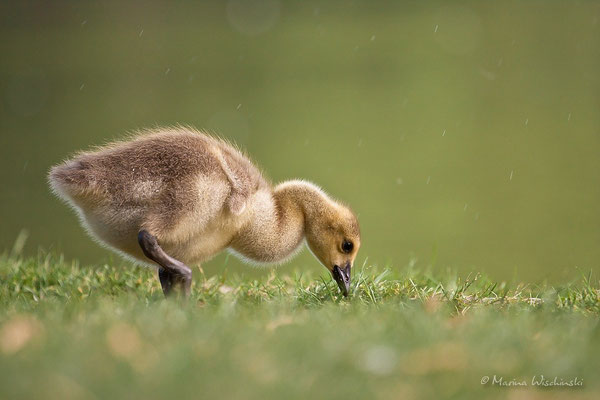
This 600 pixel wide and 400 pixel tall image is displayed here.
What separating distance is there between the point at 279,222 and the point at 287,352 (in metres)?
2.36

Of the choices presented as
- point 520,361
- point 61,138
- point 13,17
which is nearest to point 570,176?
point 61,138

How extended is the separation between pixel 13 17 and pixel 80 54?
2.87 meters

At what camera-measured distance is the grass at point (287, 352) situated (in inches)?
116

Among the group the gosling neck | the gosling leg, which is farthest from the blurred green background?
the gosling leg

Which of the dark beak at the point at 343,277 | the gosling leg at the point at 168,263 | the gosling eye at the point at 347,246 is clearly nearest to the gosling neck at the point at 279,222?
the gosling eye at the point at 347,246

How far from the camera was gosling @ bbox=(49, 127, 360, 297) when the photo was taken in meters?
4.86

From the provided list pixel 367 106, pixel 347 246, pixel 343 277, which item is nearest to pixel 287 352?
pixel 343 277

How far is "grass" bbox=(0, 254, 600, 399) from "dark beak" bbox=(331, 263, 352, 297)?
580mm

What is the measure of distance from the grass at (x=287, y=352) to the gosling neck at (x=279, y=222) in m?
0.97

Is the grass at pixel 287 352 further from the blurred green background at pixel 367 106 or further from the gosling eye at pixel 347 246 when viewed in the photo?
the blurred green background at pixel 367 106

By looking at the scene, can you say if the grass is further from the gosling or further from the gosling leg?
the gosling

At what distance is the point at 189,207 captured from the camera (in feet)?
16.1

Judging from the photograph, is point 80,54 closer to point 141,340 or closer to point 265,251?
point 265,251

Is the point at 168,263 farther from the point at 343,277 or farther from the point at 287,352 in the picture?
the point at 287,352
